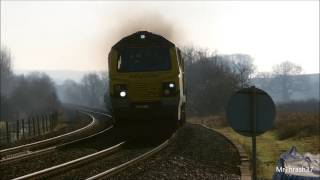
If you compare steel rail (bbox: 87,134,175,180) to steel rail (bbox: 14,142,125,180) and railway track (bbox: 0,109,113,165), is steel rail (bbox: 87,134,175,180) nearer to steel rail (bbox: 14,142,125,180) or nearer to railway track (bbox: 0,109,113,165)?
steel rail (bbox: 14,142,125,180)

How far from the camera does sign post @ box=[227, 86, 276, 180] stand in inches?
313

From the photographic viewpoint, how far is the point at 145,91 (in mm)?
18172

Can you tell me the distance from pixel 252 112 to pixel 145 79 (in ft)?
34.0

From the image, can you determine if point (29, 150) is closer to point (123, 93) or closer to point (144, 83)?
point (123, 93)

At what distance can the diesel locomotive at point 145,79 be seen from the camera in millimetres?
18141

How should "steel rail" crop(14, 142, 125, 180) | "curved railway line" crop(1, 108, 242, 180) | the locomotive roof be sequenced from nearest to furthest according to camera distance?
1. "steel rail" crop(14, 142, 125, 180)
2. "curved railway line" crop(1, 108, 242, 180)
3. the locomotive roof

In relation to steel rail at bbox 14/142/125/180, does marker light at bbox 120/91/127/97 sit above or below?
above

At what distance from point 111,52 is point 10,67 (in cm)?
12727

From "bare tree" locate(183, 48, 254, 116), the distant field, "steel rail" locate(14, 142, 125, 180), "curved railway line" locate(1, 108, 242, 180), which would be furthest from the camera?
"bare tree" locate(183, 48, 254, 116)

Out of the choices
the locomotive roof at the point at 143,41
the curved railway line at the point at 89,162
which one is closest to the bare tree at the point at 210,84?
the locomotive roof at the point at 143,41

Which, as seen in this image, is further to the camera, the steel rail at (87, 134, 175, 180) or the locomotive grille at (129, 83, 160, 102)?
the locomotive grille at (129, 83, 160, 102)

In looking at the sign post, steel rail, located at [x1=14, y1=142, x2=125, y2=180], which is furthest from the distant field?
the sign post

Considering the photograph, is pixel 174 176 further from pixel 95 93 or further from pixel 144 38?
pixel 95 93

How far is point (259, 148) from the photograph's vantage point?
19.7 metres
